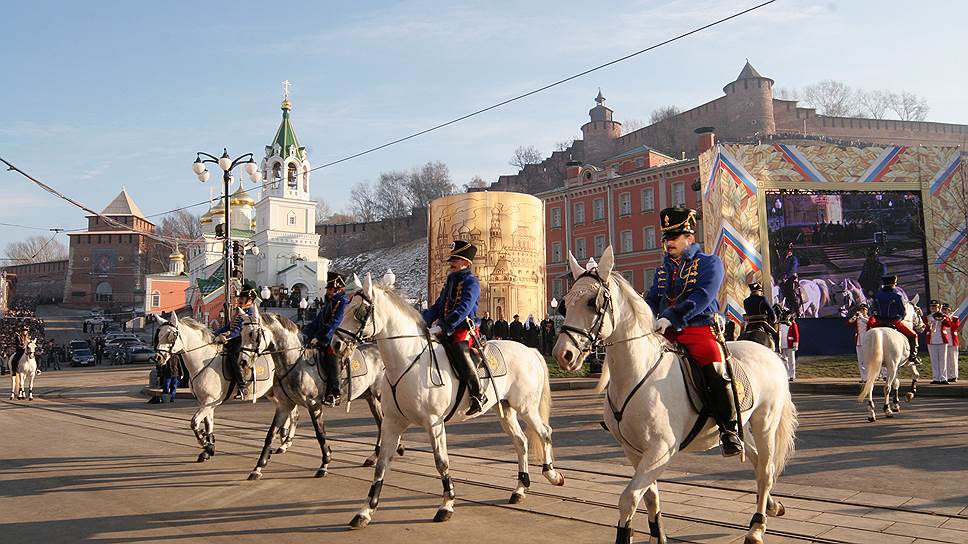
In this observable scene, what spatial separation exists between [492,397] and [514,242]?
21.4 meters

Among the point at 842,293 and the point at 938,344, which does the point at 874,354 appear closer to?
the point at 938,344

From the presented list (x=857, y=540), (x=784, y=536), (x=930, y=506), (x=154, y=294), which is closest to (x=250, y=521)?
(x=784, y=536)

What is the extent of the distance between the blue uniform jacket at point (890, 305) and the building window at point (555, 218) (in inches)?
1784

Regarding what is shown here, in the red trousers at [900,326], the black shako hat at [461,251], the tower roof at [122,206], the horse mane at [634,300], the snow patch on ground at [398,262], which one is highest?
the tower roof at [122,206]

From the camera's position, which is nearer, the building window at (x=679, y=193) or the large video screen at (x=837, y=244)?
the large video screen at (x=837, y=244)

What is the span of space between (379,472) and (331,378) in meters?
3.01

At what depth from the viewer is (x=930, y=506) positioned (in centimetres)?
662

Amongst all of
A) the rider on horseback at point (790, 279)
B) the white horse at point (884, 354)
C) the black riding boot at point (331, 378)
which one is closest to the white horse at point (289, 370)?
the black riding boot at point (331, 378)

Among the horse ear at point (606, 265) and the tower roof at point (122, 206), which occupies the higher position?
the tower roof at point (122, 206)

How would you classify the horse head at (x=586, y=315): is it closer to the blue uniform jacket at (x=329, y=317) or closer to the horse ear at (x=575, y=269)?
the horse ear at (x=575, y=269)

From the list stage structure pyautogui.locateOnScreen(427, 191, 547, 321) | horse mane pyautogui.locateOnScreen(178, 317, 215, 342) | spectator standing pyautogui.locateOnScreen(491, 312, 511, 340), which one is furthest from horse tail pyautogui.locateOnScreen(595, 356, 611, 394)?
stage structure pyautogui.locateOnScreen(427, 191, 547, 321)

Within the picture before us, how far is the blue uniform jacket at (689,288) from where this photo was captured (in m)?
5.38

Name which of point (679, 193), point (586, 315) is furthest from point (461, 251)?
point (679, 193)

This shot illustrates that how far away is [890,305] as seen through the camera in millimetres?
13180
